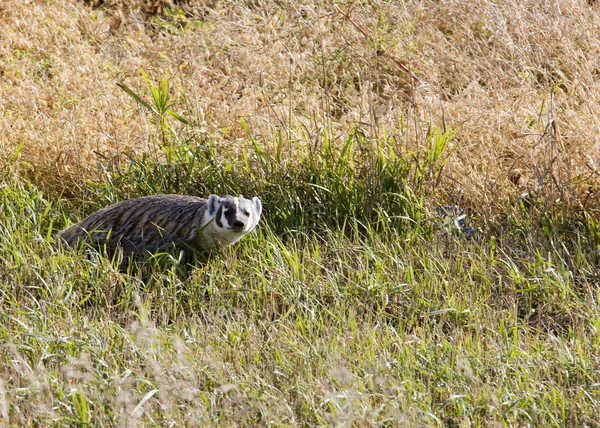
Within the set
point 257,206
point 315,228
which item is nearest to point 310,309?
point 257,206

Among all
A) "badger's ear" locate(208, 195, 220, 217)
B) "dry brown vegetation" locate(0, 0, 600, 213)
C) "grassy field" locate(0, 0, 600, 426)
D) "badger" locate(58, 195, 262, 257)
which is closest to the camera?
"grassy field" locate(0, 0, 600, 426)

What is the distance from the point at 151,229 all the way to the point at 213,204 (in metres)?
0.46

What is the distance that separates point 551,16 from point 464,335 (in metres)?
3.89

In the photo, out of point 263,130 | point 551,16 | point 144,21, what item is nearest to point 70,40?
point 144,21

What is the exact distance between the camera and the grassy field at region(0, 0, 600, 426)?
3654mm

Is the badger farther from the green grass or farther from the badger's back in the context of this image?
the green grass

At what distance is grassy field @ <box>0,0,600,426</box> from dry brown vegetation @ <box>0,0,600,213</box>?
28 mm

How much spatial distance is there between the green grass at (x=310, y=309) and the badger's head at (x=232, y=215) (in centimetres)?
20

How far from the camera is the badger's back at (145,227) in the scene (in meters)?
5.14

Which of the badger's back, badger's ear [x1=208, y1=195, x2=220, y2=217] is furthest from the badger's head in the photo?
the badger's back

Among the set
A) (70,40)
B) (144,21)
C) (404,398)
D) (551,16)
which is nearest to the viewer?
(404,398)

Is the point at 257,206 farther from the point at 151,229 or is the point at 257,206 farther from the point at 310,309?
the point at 310,309

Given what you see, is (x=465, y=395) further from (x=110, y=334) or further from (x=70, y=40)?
(x=70, y=40)

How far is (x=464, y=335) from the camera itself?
13.9 ft
